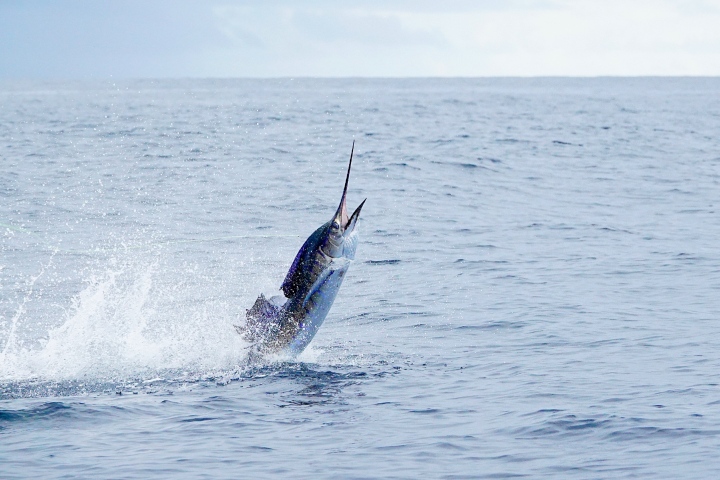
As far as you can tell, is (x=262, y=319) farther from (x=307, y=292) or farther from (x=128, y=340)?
(x=128, y=340)

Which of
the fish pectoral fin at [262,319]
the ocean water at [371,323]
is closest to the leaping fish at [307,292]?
the fish pectoral fin at [262,319]

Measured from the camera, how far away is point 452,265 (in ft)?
57.1

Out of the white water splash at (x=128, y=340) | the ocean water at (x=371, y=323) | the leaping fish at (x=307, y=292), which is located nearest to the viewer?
the ocean water at (x=371, y=323)

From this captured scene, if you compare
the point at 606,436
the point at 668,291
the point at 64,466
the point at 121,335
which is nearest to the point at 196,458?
the point at 64,466

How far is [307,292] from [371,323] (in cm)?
359

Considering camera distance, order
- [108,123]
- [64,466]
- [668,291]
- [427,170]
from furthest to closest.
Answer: [108,123]
[427,170]
[668,291]
[64,466]

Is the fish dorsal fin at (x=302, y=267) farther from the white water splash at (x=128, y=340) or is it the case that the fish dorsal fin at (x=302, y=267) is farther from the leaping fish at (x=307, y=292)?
the white water splash at (x=128, y=340)

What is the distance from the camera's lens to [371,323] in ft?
44.0

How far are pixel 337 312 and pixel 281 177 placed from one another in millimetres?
14544

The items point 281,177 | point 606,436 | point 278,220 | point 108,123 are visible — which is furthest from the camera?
point 108,123

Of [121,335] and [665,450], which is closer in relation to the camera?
[665,450]

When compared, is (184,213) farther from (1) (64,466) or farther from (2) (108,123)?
(2) (108,123)

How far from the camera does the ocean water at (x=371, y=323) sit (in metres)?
8.41

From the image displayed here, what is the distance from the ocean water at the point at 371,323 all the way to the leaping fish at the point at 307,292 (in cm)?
47
